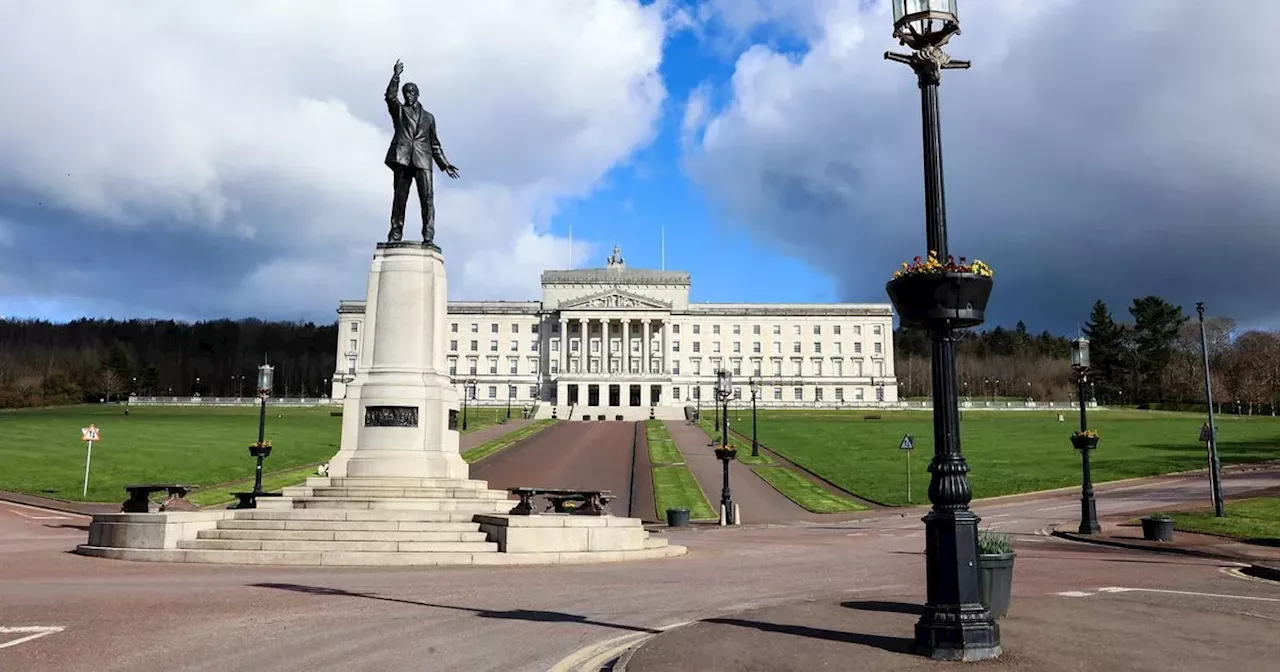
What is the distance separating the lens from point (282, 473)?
43656mm

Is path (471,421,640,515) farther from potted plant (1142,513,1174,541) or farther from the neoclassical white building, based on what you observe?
the neoclassical white building

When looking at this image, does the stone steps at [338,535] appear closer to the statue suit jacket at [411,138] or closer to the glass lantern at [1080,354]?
the statue suit jacket at [411,138]

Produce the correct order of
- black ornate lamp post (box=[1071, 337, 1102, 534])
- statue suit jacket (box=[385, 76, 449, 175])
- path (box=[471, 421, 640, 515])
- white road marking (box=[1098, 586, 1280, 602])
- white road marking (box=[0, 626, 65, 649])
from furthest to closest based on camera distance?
path (box=[471, 421, 640, 515]) → black ornate lamp post (box=[1071, 337, 1102, 534]) → statue suit jacket (box=[385, 76, 449, 175]) → white road marking (box=[1098, 586, 1280, 602]) → white road marking (box=[0, 626, 65, 649])

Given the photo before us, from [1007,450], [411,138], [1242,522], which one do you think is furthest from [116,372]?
[1242,522]

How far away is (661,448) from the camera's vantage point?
2601 inches

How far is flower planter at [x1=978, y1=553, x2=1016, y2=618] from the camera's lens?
9758 millimetres

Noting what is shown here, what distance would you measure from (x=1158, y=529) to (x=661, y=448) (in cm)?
4292

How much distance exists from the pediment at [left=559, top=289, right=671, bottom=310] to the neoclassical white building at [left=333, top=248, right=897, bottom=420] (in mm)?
3129

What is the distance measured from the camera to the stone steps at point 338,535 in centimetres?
1847

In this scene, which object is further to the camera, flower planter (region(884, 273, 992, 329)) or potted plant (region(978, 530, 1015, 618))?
potted plant (region(978, 530, 1015, 618))

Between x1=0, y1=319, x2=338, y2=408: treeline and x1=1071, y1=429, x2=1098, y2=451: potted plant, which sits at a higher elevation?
x1=0, y1=319, x2=338, y2=408: treeline

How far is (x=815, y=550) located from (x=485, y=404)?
415 ft

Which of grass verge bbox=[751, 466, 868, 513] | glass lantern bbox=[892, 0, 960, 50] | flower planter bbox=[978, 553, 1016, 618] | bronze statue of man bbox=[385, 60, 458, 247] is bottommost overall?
grass verge bbox=[751, 466, 868, 513]

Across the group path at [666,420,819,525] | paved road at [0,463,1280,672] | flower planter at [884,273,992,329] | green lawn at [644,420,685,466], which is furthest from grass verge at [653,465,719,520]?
flower planter at [884,273,992,329]
